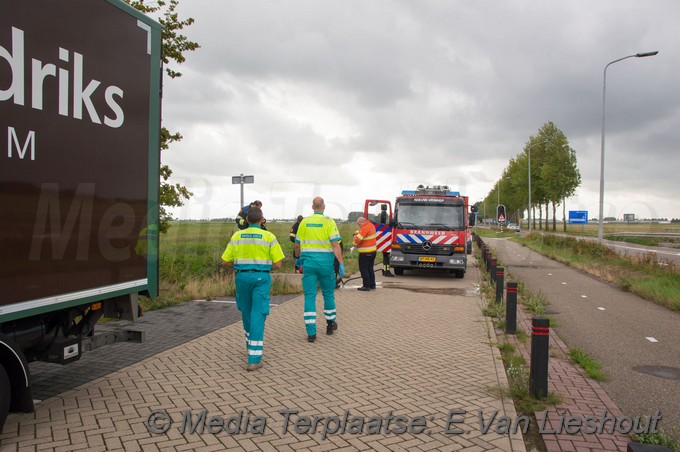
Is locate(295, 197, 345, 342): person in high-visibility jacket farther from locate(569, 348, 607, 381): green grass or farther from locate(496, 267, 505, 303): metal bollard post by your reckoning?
locate(496, 267, 505, 303): metal bollard post

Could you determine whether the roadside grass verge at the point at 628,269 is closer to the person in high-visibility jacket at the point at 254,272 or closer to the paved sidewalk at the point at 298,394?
the paved sidewalk at the point at 298,394

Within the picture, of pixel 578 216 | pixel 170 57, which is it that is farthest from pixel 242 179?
pixel 578 216

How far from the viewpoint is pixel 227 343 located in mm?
7199

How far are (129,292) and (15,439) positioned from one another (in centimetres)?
162

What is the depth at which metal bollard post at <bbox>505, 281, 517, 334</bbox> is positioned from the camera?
7768 millimetres

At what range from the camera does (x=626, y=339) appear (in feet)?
26.2

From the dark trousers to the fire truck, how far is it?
2829 mm

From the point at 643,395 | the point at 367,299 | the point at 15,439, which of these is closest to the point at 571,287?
the point at 367,299

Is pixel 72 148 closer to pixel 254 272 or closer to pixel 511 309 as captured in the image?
pixel 254 272

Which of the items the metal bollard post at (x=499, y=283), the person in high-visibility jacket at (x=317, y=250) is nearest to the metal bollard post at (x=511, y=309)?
the metal bollard post at (x=499, y=283)

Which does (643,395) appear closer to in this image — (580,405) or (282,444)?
(580,405)

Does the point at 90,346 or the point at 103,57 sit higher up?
the point at 103,57

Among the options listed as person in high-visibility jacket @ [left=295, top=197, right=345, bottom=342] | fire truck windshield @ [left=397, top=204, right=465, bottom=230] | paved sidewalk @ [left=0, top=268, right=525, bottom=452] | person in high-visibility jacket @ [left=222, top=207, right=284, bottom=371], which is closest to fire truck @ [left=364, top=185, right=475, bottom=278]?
fire truck windshield @ [left=397, top=204, right=465, bottom=230]

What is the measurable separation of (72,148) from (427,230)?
12207 millimetres
